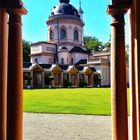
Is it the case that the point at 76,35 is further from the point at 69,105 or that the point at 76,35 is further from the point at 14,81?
the point at 14,81

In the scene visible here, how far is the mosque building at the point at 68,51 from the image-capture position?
68.4 m

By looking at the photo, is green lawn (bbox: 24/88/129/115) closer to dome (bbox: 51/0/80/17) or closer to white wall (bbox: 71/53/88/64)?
white wall (bbox: 71/53/88/64)

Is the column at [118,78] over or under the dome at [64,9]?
under

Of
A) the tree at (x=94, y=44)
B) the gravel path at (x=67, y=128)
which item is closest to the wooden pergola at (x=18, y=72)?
the gravel path at (x=67, y=128)

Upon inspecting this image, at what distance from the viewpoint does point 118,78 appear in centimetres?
590

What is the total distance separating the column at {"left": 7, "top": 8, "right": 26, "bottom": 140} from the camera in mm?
5758

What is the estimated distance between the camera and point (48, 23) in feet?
254

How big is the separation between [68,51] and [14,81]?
71281 millimetres

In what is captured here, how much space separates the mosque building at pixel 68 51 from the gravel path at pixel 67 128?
168ft

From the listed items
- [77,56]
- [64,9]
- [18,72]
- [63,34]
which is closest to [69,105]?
[18,72]

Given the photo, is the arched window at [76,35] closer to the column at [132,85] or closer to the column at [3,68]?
the column at [132,85]

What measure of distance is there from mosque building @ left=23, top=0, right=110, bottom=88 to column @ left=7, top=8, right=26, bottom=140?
195ft

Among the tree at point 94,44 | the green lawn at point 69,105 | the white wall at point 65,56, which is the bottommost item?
the green lawn at point 69,105

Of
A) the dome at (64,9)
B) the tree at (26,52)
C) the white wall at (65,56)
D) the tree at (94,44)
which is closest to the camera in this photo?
the dome at (64,9)
